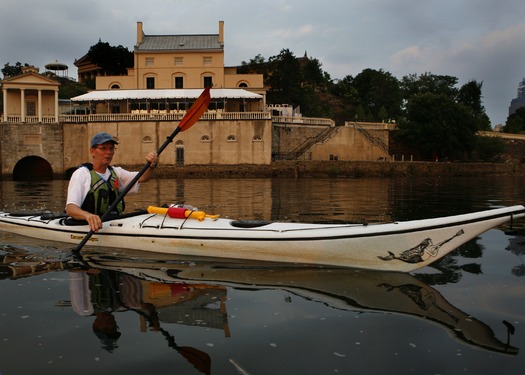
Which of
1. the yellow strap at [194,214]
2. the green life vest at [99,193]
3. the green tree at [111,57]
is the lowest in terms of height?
the yellow strap at [194,214]

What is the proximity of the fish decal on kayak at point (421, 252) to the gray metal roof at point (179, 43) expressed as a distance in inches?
1653

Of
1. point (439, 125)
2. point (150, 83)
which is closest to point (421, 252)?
point (439, 125)

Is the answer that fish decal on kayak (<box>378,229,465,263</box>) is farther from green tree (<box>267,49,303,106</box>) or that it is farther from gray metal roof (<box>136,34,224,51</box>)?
green tree (<box>267,49,303,106</box>)

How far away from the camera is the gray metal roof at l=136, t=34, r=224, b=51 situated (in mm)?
46125

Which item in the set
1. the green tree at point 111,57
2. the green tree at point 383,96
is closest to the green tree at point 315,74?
the green tree at point 383,96

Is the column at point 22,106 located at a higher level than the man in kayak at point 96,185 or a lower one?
higher

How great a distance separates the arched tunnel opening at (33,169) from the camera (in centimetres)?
4335

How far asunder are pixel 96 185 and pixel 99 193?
0.13m

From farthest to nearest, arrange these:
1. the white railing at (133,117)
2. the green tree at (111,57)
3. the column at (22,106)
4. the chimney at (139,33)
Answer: the green tree at (111,57) → the chimney at (139,33) → the white railing at (133,117) → the column at (22,106)

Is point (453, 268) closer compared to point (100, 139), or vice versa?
point (453, 268)

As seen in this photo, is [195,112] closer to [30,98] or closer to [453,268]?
[453,268]

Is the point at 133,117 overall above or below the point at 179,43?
below

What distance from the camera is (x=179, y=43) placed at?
46.9m

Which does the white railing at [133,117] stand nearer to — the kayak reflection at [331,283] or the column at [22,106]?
the column at [22,106]
